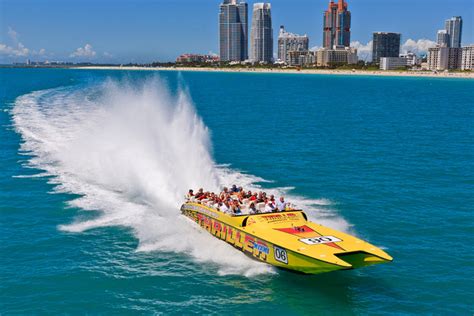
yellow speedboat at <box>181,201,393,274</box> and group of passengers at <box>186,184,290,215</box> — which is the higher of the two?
group of passengers at <box>186,184,290,215</box>

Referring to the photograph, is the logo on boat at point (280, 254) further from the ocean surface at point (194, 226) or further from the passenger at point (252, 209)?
the passenger at point (252, 209)

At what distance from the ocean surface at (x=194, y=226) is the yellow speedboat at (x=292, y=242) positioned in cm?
89

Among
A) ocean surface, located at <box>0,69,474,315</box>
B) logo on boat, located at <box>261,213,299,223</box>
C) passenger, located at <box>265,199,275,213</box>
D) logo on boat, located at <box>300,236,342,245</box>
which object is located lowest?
ocean surface, located at <box>0,69,474,315</box>

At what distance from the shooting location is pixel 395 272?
2381cm

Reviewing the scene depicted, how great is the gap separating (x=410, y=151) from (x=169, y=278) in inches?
1452

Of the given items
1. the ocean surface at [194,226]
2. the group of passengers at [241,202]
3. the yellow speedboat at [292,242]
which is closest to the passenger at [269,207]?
the group of passengers at [241,202]

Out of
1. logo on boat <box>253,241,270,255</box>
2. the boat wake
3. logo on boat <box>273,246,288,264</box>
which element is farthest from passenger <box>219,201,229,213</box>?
logo on boat <box>273,246,288,264</box>

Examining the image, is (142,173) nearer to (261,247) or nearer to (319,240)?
(261,247)

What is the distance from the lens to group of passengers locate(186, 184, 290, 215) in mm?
26250

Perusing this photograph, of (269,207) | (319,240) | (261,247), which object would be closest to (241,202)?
(269,207)

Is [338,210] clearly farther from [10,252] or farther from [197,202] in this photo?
[10,252]

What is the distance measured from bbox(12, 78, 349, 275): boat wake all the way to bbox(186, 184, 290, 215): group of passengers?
68.1 inches

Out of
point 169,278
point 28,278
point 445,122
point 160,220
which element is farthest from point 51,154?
point 445,122

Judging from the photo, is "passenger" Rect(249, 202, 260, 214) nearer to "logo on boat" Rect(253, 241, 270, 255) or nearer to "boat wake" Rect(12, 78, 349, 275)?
"boat wake" Rect(12, 78, 349, 275)
